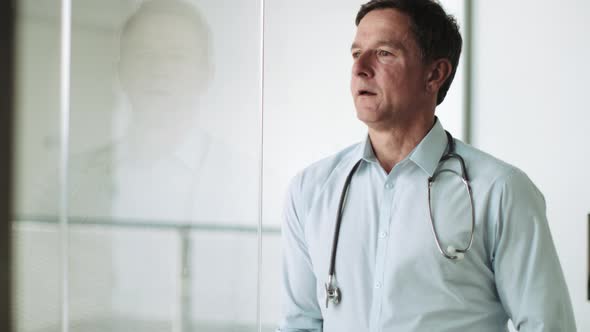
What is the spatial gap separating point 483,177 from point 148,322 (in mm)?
1077

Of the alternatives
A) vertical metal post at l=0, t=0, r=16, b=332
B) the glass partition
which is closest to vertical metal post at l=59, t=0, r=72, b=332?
the glass partition

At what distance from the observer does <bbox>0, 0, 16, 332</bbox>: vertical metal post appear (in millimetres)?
1634

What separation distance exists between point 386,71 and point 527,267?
0.54m

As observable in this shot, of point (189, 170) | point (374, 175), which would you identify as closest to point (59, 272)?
point (189, 170)

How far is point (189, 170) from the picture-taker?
6.57ft

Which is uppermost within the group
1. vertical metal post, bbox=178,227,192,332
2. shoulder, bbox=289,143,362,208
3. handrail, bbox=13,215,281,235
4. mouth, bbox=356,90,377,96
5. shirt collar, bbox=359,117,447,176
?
mouth, bbox=356,90,377,96

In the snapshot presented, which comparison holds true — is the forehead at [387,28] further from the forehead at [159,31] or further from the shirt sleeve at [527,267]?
the forehead at [159,31]

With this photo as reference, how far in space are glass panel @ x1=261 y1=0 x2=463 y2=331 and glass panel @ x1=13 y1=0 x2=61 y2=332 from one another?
75 cm

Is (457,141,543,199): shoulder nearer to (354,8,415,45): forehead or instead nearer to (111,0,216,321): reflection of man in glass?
(354,8,415,45): forehead

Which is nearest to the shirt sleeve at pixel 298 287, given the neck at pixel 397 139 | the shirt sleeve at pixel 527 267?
the neck at pixel 397 139

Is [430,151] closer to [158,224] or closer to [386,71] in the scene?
[386,71]

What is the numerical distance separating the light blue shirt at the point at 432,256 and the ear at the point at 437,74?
0.12m

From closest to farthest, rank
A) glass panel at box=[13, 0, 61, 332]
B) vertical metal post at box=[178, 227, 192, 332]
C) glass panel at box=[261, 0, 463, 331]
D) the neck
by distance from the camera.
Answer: the neck, glass panel at box=[13, 0, 61, 332], vertical metal post at box=[178, 227, 192, 332], glass panel at box=[261, 0, 463, 331]

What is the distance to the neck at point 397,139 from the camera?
1.56 m
